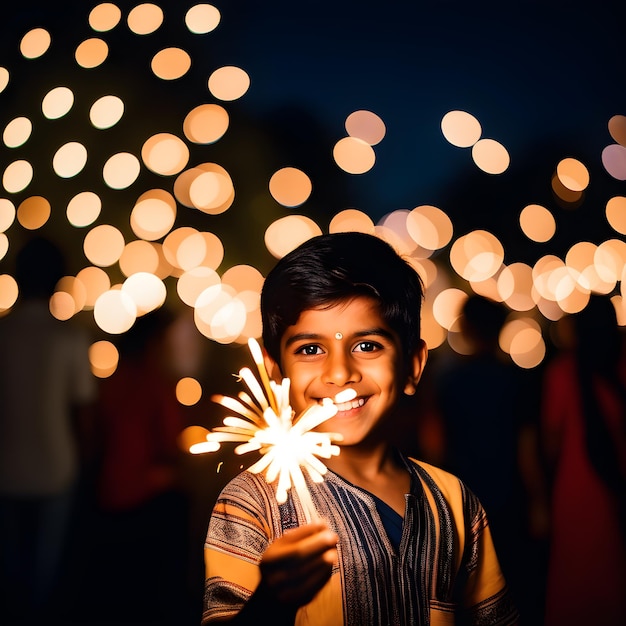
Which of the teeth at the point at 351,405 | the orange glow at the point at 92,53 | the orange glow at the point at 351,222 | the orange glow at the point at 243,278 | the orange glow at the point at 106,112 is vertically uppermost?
the orange glow at the point at 92,53

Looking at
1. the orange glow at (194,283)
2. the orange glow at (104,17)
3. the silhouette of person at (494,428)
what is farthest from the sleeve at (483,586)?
the orange glow at (104,17)

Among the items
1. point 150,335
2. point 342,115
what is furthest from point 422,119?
point 150,335

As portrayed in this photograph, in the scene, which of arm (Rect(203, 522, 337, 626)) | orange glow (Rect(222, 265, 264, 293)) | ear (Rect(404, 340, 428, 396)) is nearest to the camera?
arm (Rect(203, 522, 337, 626))

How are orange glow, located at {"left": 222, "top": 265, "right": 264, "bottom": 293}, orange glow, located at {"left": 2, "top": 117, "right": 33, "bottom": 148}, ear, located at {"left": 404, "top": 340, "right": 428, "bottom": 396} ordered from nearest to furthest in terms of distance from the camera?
ear, located at {"left": 404, "top": 340, "right": 428, "bottom": 396} < orange glow, located at {"left": 222, "top": 265, "right": 264, "bottom": 293} < orange glow, located at {"left": 2, "top": 117, "right": 33, "bottom": 148}

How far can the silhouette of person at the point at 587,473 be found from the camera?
1.31m

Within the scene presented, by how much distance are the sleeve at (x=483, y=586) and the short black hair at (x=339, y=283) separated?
0.38m

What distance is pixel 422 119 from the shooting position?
1394 mm

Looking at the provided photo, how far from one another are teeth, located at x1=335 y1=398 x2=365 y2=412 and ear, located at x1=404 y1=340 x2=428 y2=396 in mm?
116

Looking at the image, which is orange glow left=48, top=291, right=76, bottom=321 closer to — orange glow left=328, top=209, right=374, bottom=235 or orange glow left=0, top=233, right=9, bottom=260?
orange glow left=0, top=233, right=9, bottom=260

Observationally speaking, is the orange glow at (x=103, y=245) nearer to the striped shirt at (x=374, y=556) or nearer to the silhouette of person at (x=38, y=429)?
the silhouette of person at (x=38, y=429)

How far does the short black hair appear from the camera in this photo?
1.13 meters

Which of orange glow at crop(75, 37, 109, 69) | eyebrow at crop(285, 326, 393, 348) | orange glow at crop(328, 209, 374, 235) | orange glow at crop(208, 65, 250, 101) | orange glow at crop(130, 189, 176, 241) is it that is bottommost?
eyebrow at crop(285, 326, 393, 348)

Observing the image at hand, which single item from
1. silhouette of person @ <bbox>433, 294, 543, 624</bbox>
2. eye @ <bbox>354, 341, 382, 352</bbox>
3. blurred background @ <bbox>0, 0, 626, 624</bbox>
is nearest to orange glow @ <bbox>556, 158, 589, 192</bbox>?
blurred background @ <bbox>0, 0, 626, 624</bbox>

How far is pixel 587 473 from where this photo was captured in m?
1.35
